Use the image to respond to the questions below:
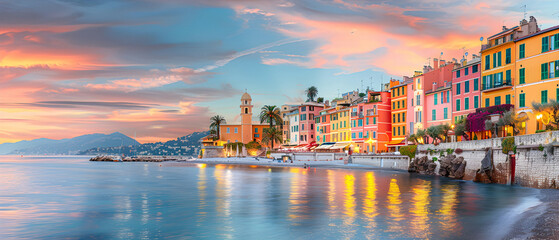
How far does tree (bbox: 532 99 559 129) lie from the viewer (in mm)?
41350

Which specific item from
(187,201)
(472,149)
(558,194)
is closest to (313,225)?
(187,201)

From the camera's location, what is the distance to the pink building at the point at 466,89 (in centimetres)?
6277

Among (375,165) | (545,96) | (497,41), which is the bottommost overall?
(375,165)

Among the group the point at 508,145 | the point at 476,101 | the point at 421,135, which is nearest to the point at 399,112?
the point at 421,135

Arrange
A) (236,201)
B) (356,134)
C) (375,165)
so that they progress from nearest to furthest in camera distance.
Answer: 1. (236,201)
2. (375,165)
3. (356,134)

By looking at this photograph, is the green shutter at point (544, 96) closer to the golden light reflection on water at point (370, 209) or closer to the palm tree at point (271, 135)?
the golden light reflection on water at point (370, 209)

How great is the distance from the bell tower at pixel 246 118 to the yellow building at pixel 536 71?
97070 mm

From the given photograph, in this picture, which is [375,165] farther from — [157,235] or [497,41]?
[157,235]

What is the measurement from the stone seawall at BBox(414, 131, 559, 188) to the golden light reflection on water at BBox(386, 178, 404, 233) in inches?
432

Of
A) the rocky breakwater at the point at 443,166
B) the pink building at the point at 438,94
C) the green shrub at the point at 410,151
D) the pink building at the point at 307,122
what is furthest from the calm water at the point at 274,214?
the pink building at the point at 307,122

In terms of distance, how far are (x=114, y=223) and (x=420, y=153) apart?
5097 cm

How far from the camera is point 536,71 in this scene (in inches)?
1984

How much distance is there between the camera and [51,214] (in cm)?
2831

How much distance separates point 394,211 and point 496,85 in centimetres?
3932
